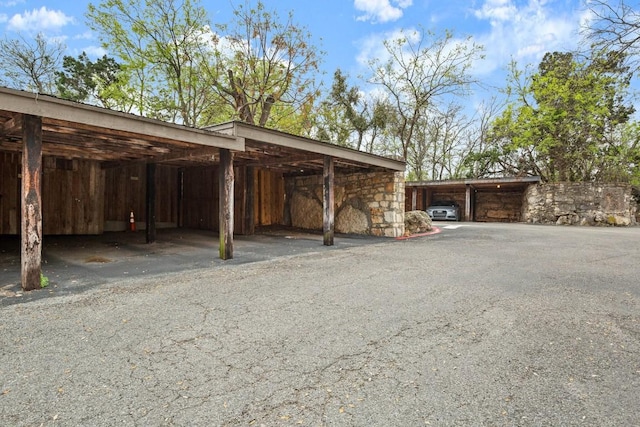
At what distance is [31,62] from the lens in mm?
13938

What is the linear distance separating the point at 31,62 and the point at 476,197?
2376 centimetres

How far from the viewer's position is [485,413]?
1.72m

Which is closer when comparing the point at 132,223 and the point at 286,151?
the point at 286,151

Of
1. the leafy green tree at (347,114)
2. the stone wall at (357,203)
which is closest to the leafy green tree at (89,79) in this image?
the stone wall at (357,203)

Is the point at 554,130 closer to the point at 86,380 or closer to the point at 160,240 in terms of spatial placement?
the point at 160,240

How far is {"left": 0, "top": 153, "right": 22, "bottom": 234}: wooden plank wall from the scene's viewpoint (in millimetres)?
8234

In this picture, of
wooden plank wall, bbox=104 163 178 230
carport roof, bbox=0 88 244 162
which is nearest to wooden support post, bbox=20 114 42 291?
carport roof, bbox=0 88 244 162

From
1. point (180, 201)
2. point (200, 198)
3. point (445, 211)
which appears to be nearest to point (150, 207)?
point (200, 198)

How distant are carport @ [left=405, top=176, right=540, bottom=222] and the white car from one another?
2.13 feet

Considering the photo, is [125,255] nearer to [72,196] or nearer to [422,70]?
[72,196]

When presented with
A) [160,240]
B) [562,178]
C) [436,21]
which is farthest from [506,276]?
[436,21]

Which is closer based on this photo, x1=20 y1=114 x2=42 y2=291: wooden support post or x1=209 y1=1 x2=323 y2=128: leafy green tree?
x1=20 y1=114 x2=42 y2=291: wooden support post

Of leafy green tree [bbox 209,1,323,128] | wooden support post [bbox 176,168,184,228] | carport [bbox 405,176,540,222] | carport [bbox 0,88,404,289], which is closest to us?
carport [bbox 0,88,404,289]

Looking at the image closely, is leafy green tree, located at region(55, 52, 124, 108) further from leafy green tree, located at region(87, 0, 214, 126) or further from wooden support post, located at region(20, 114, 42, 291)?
wooden support post, located at region(20, 114, 42, 291)
